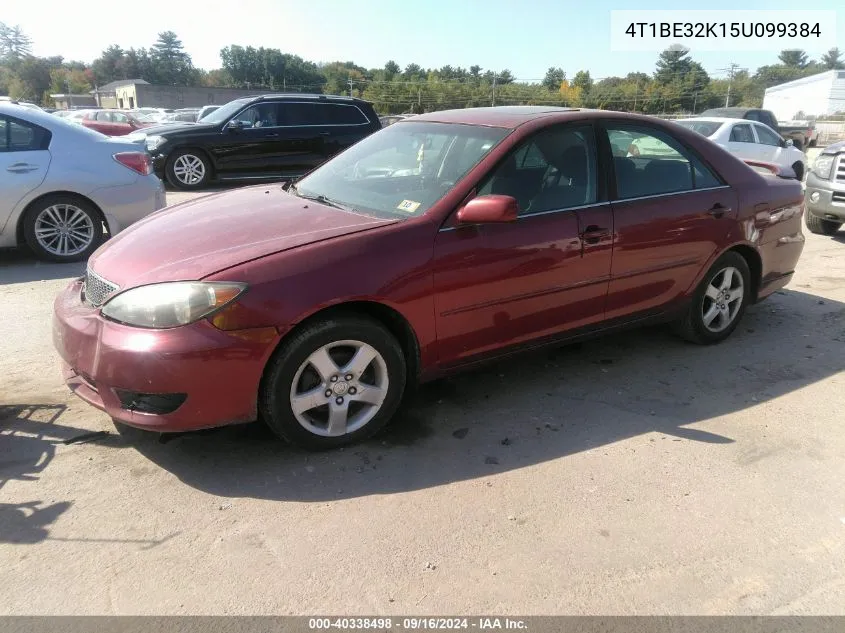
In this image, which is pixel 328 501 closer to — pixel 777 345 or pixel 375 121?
pixel 777 345

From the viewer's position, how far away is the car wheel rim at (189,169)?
1130 cm

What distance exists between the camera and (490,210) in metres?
3.25

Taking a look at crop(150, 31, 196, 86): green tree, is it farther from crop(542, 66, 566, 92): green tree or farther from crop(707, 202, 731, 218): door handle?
crop(707, 202, 731, 218): door handle

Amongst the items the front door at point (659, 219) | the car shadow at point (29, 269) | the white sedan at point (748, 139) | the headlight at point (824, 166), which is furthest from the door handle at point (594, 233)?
the white sedan at point (748, 139)

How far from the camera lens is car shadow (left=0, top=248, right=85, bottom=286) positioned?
236 inches

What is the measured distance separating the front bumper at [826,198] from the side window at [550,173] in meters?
5.88

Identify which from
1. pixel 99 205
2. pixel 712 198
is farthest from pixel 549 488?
pixel 99 205

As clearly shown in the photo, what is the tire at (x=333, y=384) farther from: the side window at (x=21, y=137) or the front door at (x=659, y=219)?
the side window at (x=21, y=137)

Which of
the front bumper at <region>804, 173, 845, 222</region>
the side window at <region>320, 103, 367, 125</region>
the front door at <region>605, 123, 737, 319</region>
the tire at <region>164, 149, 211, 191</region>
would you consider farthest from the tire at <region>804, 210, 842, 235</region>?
the tire at <region>164, 149, 211, 191</region>

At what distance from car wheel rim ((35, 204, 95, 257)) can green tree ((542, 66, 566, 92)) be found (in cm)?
7042

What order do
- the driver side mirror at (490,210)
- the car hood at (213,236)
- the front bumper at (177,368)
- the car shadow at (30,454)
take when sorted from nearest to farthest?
the car shadow at (30,454), the front bumper at (177,368), the car hood at (213,236), the driver side mirror at (490,210)

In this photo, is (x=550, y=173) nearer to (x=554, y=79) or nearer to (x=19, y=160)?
(x=19, y=160)

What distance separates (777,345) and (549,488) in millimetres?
2819

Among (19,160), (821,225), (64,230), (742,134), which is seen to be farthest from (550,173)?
(742,134)
